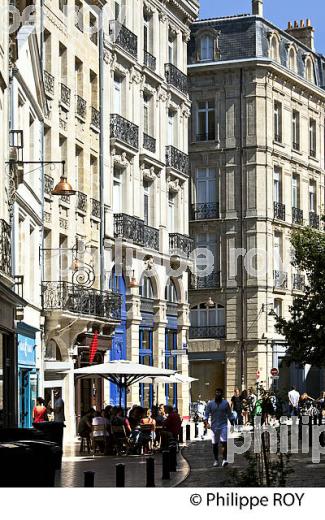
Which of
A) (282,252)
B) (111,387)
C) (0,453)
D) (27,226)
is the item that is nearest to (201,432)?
(111,387)

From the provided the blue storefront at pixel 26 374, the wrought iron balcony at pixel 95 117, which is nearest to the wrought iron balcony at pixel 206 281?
the wrought iron balcony at pixel 95 117

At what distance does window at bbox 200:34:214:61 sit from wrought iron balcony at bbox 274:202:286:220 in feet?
22.8

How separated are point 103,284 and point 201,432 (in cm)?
626

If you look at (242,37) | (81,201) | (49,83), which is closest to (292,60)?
(242,37)

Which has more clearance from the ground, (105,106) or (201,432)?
(105,106)

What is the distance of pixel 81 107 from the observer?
41.2 m

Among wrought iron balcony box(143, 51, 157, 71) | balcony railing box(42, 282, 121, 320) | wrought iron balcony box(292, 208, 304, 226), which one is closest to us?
balcony railing box(42, 282, 121, 320)

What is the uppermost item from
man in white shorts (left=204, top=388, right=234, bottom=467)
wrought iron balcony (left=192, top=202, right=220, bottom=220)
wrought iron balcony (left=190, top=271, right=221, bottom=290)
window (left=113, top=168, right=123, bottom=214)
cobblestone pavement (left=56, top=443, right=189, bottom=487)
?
wrought iron balcony (left=192, top=202, right=220, bottom=220)

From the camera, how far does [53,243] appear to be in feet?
126

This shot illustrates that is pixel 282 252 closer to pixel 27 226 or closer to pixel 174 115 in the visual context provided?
pixel 174 115

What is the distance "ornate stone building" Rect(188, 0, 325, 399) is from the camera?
60.4m

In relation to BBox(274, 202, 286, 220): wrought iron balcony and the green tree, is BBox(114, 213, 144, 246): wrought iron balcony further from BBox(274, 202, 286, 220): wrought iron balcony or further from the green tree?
BBox(274, 202, 286, 220): wrought iron balcony

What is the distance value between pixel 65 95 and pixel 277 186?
24367 mm

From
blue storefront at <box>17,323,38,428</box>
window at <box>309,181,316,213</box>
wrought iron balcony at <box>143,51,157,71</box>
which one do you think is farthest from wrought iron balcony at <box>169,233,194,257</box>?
window at <box>309,181,316,213</box>
